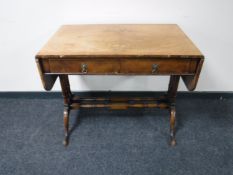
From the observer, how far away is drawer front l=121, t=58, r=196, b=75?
1.15 meters

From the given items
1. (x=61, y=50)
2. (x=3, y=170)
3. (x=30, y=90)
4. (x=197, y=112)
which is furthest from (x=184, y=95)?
(x=3, y=170)

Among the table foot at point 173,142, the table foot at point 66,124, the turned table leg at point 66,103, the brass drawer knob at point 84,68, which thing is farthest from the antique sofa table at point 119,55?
the table foot at point 173,142

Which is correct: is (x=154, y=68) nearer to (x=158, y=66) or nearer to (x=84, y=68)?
(x=158, y=66)

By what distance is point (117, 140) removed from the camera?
165 cm

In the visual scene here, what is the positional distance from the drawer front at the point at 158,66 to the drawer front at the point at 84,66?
0.07m

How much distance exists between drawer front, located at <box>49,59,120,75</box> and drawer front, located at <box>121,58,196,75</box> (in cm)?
7

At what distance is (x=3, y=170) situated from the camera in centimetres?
144

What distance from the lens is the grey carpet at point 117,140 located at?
1450 millimetres

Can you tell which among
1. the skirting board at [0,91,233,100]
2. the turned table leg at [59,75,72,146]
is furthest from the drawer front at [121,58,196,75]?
the skirting board at [0,91,233,100]

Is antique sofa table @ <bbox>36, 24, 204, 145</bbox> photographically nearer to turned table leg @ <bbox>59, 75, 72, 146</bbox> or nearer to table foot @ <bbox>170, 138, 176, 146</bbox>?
turned table leg @ <bbox>59, 75, 72, 146</bbox>

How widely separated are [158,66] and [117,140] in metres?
0.79

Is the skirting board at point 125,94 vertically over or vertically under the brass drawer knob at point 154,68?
under

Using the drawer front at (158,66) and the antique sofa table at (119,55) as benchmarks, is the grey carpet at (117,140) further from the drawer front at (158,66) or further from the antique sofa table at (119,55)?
the drawer front at (158,66)

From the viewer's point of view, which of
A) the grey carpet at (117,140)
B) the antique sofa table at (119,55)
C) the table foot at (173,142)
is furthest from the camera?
the table foot at (173,142)
